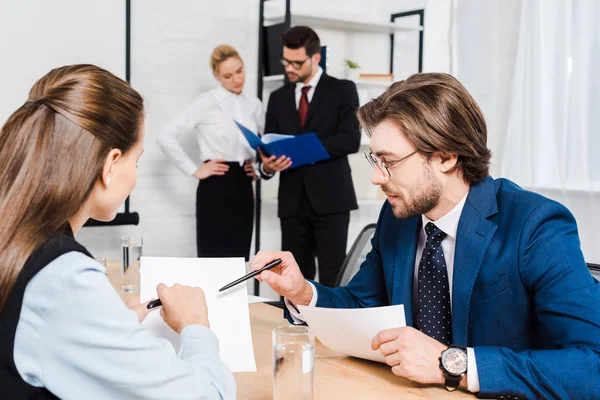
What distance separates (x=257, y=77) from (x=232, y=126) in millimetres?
588

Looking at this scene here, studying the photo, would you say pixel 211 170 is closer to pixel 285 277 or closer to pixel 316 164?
pixel 316 164

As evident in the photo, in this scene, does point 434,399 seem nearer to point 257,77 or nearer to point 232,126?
point 232,126

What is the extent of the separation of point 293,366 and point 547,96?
2779mm

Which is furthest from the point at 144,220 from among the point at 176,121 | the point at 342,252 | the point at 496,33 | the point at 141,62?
the point at 496,33

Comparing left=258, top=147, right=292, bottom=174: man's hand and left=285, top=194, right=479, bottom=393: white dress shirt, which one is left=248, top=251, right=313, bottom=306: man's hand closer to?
left=285, top=194, right=479, bottom=393: white dress shirt

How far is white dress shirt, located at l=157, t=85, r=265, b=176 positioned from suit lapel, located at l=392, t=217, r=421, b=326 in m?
2.30

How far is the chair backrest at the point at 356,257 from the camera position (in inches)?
86.3

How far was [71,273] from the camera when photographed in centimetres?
86

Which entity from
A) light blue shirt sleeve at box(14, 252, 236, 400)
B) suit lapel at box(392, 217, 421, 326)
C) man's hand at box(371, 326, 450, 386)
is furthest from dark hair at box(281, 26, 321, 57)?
light blue shirt sleeve at box(14, 252, 236, 400)

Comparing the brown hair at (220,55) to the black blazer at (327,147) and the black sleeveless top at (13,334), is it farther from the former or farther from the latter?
the black sleeveless top at (13,334)

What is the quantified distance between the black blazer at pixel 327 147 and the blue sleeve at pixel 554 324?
2102mm

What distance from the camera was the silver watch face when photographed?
1.19 metres

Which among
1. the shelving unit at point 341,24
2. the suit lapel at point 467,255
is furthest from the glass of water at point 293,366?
the shelving unit at point 341,24

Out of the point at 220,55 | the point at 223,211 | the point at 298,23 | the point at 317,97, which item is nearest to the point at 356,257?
the point at 317,97
